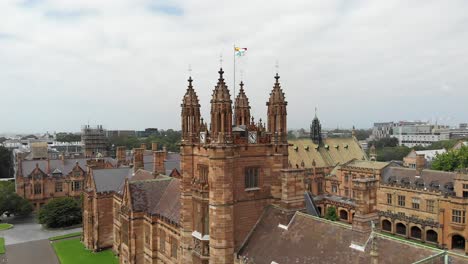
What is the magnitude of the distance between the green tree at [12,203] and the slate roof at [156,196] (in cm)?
4397

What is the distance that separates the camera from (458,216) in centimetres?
5691

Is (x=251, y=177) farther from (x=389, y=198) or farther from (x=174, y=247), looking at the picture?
(x=389, y=198)

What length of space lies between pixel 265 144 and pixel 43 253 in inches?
1682

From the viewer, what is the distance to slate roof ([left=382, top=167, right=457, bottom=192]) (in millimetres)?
63028

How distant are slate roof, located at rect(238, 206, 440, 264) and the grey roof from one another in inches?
1366

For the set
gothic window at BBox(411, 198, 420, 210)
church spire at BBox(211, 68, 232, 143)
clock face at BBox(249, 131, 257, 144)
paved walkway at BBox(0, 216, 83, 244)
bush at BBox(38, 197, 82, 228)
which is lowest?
paved walkway at BBox(0, 216, 83, 244)

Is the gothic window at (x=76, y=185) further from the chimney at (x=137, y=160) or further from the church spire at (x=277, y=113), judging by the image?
the church spire at (x=277, y=113)

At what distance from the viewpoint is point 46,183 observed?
278 feet

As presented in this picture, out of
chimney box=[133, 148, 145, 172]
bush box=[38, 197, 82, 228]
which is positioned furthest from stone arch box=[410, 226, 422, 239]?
bush box=[38, 197, 82, 228]

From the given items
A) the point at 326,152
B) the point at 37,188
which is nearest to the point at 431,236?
the point at 326,152

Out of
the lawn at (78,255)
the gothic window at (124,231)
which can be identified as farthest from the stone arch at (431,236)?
the lawn at (78,255)

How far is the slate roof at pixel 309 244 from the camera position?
20984mm

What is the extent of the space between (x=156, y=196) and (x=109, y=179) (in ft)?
51.7

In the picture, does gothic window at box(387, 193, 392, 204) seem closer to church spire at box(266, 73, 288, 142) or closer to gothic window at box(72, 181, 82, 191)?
church spire at box(266, 73, 288, 142)
